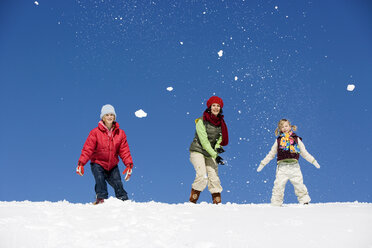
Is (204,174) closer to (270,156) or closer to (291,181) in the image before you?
(270,156)

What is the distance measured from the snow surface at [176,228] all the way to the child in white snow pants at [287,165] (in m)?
2.30

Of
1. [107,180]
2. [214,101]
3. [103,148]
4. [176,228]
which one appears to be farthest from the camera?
[214,101]

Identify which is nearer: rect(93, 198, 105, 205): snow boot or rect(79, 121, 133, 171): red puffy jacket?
rect(93, 198, 105, 205): snow boot

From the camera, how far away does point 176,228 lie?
14.3 ft

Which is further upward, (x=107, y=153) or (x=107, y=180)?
(x=107, y=153)

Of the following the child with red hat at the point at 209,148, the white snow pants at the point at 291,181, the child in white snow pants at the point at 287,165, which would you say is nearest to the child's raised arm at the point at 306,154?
the child in white snow pants at the point at 287,165

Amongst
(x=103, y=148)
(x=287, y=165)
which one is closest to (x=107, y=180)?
(x=103, y=148)

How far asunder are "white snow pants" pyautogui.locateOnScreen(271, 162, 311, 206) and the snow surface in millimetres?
2293

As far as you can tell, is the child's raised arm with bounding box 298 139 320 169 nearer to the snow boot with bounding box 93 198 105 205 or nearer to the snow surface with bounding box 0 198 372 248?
the snow surface with bounding box 0 198 372 248

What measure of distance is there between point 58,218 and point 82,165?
7.93 feet

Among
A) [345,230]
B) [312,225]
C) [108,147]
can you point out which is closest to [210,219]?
[312,225]

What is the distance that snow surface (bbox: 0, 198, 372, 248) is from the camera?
3936mm

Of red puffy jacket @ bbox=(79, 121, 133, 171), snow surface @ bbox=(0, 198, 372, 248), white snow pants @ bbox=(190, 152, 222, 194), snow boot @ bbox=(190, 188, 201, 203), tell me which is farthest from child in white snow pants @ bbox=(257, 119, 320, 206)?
red puffy jacket @ bbox=(79, 121, 133, 171)

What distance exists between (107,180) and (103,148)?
2.16 ft
